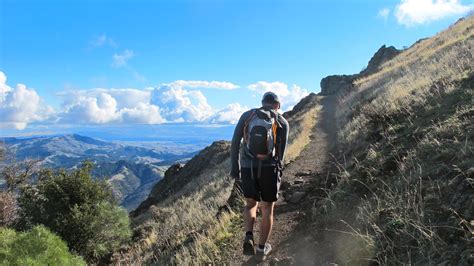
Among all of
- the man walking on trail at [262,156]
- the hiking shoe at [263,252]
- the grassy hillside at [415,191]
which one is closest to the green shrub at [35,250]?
the hiking shoe at [263,252]

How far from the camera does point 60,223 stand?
1684 cm

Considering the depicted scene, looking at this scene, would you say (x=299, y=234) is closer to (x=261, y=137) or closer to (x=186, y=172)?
(x=261, y=137)

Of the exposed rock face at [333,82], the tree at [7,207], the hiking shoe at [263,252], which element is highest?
the exposed rock face at [333,82]

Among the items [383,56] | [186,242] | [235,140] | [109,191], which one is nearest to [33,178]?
[109,191]

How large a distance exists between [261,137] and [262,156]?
0.90 ft

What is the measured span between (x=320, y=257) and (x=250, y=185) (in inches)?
54.7

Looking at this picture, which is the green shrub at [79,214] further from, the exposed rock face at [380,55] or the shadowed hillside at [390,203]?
the exposed rock face at [380,55]

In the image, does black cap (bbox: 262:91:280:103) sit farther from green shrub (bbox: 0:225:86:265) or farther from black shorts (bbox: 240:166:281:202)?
green shrub (bbox: 0:225:86:265)

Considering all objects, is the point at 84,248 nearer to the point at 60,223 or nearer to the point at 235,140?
the point at 60,223

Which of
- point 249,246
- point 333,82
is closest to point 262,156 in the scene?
point 249,246

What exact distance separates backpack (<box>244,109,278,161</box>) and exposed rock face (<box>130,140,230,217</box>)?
2582 cm

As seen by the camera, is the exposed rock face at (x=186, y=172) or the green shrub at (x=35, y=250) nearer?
the green shrub at (x=35, y=250)

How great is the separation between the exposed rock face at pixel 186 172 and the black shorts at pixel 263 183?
25683 mm

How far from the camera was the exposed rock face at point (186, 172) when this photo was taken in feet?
107
